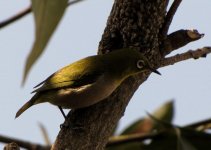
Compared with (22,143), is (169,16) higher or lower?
higher

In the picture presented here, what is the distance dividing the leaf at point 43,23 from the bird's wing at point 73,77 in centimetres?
238

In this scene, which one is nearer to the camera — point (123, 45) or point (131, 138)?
point (131, 138)

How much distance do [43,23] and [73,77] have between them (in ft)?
8.07

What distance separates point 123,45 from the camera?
2875 millimetres

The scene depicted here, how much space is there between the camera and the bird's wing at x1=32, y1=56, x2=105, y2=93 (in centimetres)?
305

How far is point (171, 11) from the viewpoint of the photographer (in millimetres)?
2568

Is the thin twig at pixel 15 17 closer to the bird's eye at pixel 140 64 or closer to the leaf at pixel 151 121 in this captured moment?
the bird's eye at pixel 140 64

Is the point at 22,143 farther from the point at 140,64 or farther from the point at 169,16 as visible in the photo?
the point at 169,16

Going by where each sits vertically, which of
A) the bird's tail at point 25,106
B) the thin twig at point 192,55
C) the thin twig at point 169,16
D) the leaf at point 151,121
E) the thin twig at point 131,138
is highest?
the thin twig at point 169,16

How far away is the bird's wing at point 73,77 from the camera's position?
305 centimetres

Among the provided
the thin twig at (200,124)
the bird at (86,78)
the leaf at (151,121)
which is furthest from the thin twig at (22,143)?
the thin twig at (200,124)

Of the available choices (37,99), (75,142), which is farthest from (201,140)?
(37,99)

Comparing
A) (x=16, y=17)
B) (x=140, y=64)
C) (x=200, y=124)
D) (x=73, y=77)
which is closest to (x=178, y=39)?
(x=140, y=64)

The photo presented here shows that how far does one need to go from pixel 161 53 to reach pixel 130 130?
62 centimetres
